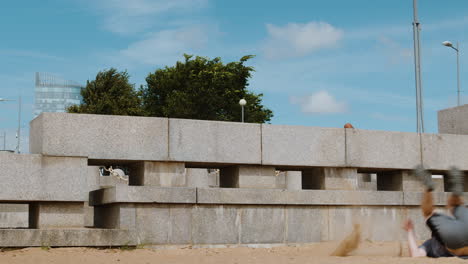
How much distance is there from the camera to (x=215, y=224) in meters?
11.8

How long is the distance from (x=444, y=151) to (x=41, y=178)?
28.0ft

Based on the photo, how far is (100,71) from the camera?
1794 inches

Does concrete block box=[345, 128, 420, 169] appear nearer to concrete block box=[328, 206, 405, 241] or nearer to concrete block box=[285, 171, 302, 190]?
concrete block box=[328, 206, 405, 241]

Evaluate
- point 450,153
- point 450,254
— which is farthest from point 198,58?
point 450,254

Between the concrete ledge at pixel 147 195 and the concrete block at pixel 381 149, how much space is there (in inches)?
142

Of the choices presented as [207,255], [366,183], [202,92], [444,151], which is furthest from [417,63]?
[202,92]

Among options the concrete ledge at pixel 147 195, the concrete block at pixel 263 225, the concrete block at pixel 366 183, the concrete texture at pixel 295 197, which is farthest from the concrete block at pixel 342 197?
the concrete block at pixel 366 183

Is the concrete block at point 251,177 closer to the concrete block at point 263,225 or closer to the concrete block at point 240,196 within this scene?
the concrete block at point 240,196

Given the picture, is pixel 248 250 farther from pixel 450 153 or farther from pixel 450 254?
pixel 450 153

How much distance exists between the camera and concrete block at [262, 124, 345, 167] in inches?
494

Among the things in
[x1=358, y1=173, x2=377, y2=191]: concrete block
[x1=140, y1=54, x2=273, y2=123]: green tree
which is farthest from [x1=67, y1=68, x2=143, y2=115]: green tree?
[x1=358, y1=173, x2=377, y2=191]: concrete block

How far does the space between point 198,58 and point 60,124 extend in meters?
39.1

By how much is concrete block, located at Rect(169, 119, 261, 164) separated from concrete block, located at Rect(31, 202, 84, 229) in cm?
197

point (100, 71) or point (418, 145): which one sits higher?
point (100, 71)
